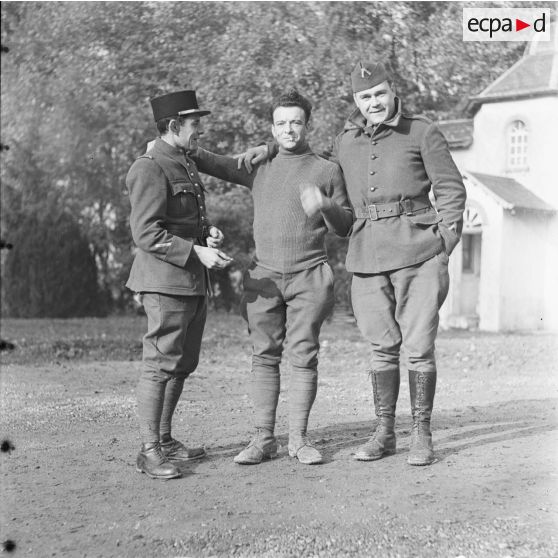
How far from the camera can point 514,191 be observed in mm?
13805

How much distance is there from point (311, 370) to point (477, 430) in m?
1.51

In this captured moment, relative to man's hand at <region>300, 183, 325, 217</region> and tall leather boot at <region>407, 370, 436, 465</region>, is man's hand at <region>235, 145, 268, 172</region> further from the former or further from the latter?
tall leather boot at <region>407, 370, 436, 465</region>

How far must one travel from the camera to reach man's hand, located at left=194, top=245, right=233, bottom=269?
423 centimetres

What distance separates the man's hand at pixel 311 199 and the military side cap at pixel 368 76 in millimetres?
730

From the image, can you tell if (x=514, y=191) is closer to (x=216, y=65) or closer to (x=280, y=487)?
(x=216, y=65)

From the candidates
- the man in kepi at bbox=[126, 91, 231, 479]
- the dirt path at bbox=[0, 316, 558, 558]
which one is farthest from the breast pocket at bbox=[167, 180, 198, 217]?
the dirt path at bbox=[0, 316, 558, 558]

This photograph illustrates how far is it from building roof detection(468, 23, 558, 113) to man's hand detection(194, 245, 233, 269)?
6763mm

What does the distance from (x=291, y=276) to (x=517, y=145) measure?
977 cm

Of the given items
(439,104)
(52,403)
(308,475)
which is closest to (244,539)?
(308,475)

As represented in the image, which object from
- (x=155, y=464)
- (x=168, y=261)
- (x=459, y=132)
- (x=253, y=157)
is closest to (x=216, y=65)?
(x=459, y=132)

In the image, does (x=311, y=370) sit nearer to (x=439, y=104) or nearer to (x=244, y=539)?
(x=244, y=539)

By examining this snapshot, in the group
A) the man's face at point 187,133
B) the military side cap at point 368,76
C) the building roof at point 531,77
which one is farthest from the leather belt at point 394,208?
the building roof at point 531,77

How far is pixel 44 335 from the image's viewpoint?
12.6 m

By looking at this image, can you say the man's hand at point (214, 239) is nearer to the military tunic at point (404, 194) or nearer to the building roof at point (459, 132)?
the military tunic at point (404, 194)
